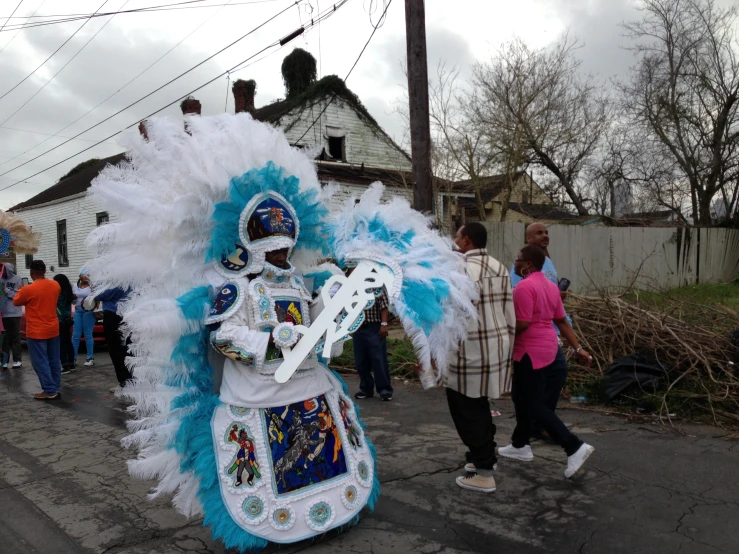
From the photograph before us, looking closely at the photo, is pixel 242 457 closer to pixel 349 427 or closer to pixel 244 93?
pixel 349 427

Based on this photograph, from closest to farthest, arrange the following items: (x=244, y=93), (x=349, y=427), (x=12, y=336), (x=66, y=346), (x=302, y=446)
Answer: (x=302, y=446)
(x=349, y=427)
(x=66, y=346)
(x=12, y=336)
(x=244, y=93)

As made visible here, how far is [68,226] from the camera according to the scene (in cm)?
2334

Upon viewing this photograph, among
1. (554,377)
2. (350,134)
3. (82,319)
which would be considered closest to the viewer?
(554,377)

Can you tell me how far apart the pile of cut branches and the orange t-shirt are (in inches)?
261

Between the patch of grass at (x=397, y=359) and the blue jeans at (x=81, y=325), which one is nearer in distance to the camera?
the patch of grass at (x=397, y=359)

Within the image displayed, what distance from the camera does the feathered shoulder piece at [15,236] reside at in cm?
890

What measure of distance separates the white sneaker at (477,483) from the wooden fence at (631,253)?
289 inches

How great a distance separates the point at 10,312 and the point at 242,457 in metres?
8.70

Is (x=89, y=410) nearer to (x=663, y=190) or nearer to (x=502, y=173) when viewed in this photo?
(x=502, y=173)

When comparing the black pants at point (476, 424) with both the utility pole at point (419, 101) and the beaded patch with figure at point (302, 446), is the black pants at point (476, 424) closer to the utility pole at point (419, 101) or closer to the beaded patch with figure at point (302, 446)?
the beaded patch with figure at point (302, 446)

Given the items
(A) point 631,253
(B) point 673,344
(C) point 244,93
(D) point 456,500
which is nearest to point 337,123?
(C) point 244,93

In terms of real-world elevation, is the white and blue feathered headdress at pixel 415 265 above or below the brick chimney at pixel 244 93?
below

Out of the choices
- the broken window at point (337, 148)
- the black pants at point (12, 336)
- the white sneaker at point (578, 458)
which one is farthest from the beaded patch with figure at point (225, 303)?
the broken window at point (337, 148)

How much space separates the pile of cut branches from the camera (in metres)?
5.88
